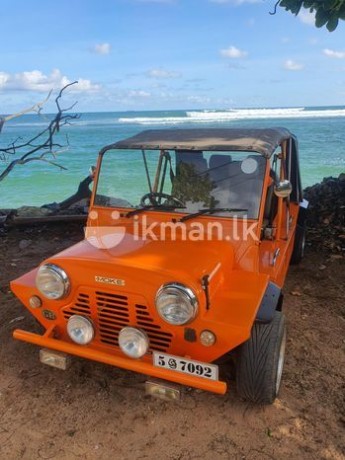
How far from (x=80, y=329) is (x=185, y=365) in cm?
79

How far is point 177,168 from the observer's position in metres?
3.81

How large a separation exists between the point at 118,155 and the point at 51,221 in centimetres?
413

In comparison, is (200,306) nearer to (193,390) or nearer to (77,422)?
(193,390)

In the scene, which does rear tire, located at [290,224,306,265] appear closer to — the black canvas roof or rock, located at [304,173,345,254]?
rock, located at [304,173,345,254]

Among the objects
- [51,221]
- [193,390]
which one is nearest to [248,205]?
[193,390]

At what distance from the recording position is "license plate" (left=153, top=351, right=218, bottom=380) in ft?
8.60

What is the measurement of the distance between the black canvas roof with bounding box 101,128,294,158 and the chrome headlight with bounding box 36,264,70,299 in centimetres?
144

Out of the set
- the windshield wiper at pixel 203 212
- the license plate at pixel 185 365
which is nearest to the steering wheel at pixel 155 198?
the windshield wiper at pixel 203 212

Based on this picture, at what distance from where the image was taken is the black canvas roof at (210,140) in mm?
3518

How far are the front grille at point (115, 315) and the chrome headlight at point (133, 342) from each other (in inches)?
3.6

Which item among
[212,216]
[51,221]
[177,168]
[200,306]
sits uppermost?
[177,168]

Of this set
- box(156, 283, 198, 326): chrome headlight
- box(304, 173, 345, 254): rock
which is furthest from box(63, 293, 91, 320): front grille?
box(304, 173, 345, 254): rock

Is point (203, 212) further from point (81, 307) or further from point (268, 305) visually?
point (81, 307)

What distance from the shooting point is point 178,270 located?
109 inches
